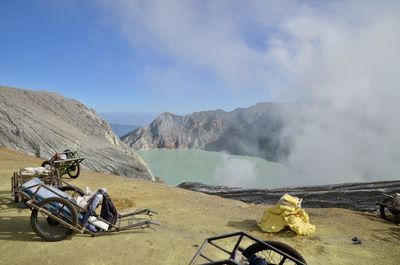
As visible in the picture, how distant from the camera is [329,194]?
25547 millimetres

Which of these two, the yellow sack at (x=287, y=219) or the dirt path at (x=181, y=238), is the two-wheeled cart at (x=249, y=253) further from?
the yellow sack at (x=287, y=219)

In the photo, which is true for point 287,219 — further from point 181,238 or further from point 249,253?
point 249,253

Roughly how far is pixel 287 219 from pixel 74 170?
10863 millimetres

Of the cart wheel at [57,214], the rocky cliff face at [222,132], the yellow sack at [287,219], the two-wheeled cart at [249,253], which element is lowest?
the cart wheel at [57,214]

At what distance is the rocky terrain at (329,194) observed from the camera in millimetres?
22969

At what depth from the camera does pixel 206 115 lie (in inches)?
4734

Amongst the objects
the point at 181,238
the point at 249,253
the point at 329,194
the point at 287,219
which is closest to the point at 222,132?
the point at 329,194

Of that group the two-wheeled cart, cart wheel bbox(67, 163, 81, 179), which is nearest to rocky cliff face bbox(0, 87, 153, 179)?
Result: cart wheel bbox(67, 163, 81, 179)

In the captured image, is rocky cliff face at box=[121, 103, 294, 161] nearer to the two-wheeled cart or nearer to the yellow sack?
the yellow sack

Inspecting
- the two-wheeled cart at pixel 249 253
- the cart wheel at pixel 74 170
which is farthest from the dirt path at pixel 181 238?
the cart wheel at pixel 74 170

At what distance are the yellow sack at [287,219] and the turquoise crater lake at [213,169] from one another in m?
56.7

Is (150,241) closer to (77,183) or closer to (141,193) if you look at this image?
(141,193)

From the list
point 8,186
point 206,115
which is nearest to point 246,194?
point 8,186

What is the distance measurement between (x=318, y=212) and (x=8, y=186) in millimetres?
12179
